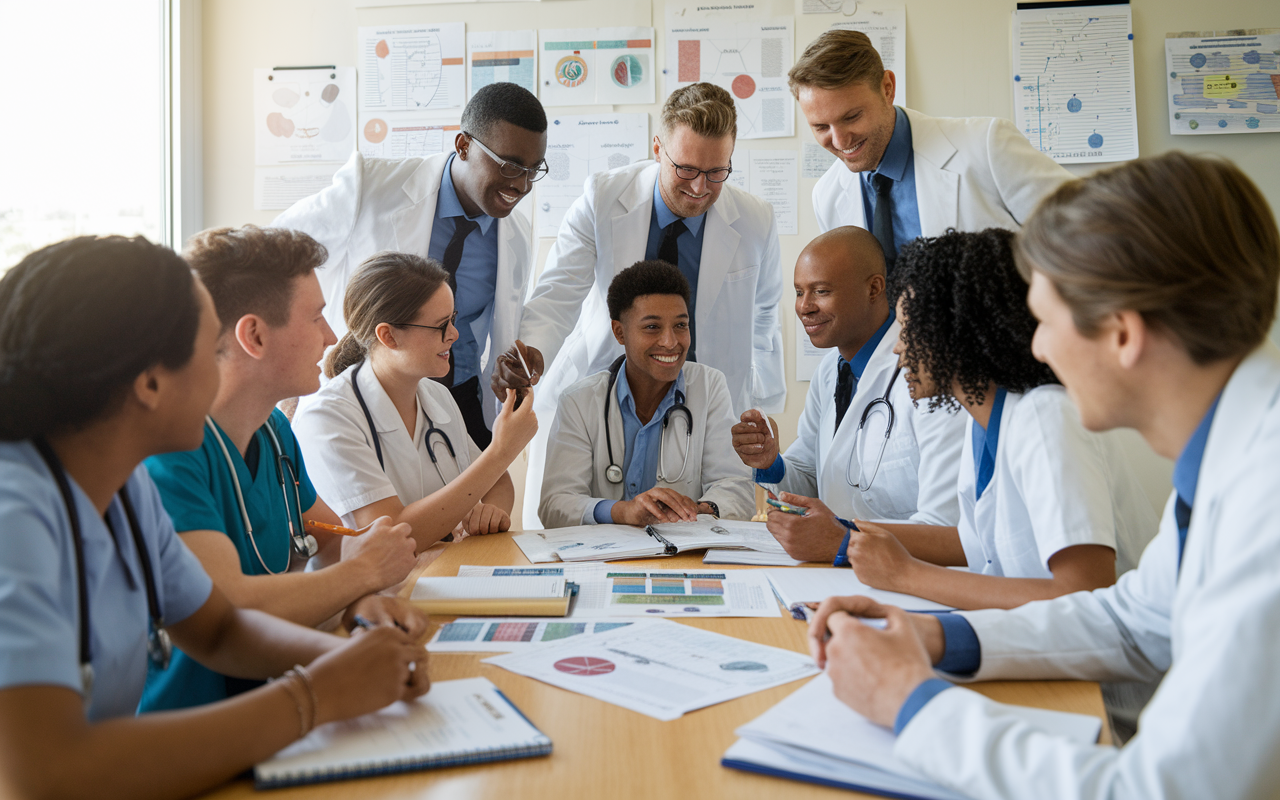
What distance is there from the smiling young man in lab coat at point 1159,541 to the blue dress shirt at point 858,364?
4.23 feet

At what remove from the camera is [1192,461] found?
0.86 metres

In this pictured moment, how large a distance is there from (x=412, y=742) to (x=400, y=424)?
4.38 ft

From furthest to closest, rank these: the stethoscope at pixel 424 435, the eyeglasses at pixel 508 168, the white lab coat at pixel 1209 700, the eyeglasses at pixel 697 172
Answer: the eyeglasses at pixel 697 172 < the eyeglasses at pixel 508 168 < the stethoscope at pixel 424 435 < the white lab coat at pixel 1209 700

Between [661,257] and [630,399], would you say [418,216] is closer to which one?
[661,257]

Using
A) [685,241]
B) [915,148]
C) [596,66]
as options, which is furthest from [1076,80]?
[596,66]

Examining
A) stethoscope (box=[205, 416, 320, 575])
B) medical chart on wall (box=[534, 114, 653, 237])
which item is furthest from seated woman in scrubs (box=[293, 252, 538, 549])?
medical chart on wall (box=[534, 114, 653, 237])

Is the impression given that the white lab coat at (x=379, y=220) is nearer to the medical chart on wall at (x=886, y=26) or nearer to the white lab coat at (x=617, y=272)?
the white lab coat at (x=617, y=272)

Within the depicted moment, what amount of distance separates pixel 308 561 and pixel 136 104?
2.68 meters

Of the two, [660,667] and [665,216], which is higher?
[665,216]

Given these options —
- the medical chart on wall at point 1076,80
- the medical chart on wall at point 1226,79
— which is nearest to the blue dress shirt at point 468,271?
the medical chart on wall at point 1076,80

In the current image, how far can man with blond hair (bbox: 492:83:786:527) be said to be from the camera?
2.79 m

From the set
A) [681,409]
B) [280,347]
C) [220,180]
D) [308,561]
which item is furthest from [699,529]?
[220,180]

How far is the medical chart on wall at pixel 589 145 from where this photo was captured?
3.64 m

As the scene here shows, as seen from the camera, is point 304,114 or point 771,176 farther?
point 304,114
